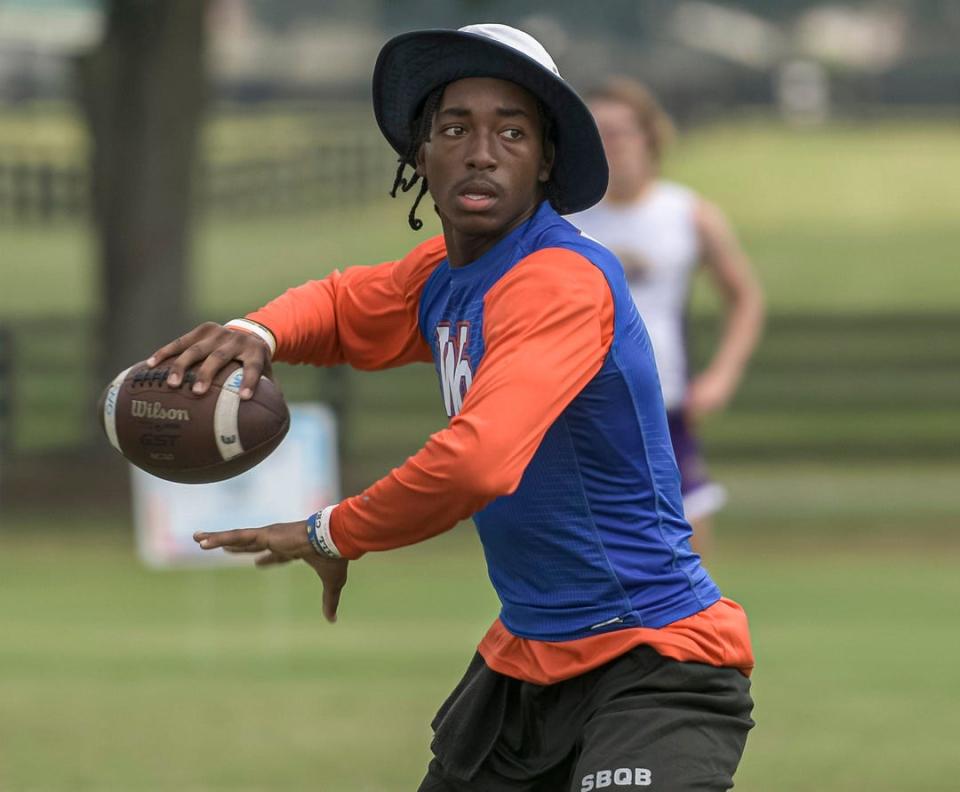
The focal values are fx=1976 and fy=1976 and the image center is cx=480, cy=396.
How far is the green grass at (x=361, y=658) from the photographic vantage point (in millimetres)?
7121

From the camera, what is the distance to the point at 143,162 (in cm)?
1612

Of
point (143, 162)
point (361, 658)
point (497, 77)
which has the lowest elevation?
point (361, 658)

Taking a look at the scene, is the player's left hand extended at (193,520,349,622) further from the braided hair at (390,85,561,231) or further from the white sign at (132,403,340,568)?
the white sign at (132,403,340,568)

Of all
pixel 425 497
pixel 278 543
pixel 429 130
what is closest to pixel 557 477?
pixel 425 497

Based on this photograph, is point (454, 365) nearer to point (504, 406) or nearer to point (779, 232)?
point (504, 406)

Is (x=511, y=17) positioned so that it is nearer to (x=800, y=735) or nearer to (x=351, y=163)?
(x=351, y=163)

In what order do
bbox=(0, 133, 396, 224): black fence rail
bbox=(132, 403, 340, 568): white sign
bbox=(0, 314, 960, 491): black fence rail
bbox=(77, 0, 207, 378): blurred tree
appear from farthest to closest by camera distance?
bbox=(0, 133, 396, 224): black fence rail
bbox=(0, 314, 960, 491): black fence rail
bbox=(77, 0, 207, 378): blurred tree
bbox=(132, 403, 340, 568): white sign

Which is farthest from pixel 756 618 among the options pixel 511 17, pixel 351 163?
pixel 351 163

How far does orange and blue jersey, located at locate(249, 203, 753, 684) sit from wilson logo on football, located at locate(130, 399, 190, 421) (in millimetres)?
483

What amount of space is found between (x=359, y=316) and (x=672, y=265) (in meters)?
3.76

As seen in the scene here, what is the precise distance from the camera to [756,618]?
10844 millimetres

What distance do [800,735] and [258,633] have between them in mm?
3844

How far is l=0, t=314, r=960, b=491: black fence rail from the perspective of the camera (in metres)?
18.3

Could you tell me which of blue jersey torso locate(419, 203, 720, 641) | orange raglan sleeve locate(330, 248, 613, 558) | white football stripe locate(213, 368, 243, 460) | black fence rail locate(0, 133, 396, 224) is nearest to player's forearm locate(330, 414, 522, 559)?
orange raglan sleeve locate(330, 248, 613, 558)
